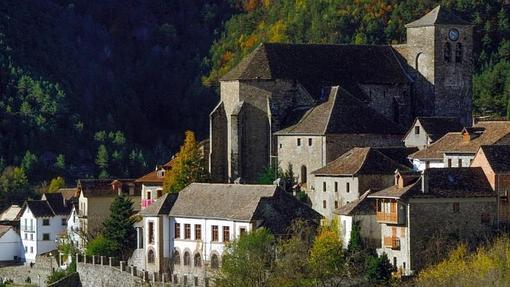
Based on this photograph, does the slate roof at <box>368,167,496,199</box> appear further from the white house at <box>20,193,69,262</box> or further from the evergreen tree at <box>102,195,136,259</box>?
the white house at <box>20,193,69,262</box>

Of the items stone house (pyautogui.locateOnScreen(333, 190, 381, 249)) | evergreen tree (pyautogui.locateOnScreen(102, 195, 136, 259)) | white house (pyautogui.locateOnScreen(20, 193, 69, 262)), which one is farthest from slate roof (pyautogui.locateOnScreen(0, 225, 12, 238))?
stone house (pyautogui.locateOnScreen(333, 190, 381, 249))

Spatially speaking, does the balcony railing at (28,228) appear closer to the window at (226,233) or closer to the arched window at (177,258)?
the arched window at (177,258)

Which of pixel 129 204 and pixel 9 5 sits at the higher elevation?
pixel 9 5

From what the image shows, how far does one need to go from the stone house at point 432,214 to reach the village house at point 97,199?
3026 cm

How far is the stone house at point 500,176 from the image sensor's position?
92.8m

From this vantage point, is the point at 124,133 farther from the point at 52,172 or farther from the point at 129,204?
the point at 129,204

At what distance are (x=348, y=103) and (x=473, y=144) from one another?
1432 cm

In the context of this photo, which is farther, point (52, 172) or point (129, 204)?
point (52, 172)

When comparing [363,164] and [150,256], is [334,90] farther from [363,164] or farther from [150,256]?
[150,256]

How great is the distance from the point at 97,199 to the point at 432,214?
3490 cm

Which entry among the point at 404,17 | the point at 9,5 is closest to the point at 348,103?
the point at 404,17

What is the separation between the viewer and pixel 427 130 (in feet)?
367

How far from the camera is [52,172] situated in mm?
164125

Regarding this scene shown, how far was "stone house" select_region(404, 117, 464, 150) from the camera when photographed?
365ft
